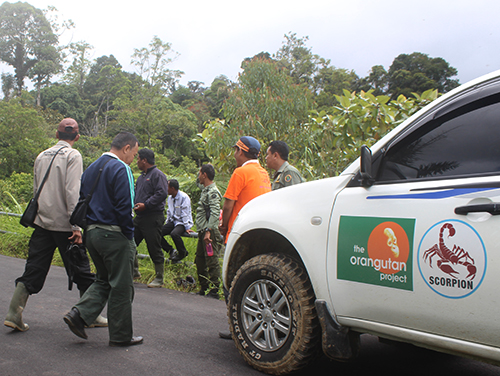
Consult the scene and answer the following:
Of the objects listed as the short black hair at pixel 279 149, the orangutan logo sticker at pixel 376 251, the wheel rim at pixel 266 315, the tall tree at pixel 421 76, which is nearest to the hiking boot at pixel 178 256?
the short black hair at pixel 279 149

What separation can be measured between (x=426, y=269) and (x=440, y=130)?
87cm

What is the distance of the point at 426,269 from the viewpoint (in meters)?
2.59

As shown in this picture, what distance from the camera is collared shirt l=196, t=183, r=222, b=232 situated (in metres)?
6.35

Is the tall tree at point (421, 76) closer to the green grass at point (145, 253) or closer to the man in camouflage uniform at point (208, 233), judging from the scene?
the green grass at point (145, 253)

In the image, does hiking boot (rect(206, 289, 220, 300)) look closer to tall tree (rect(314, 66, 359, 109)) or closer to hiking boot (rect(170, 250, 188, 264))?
hiking boot (rect(170, 250, 188, 264))

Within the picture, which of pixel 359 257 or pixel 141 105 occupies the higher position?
pixel 141 105

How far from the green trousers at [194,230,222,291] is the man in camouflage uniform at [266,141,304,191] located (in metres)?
1.49

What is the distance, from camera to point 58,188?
4555 millimetres

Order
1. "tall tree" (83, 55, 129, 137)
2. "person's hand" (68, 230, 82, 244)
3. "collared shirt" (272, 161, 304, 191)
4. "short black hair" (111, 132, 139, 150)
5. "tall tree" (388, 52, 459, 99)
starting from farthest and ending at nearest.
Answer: "tall tree" (83, 55, 129, 137) < "tall tree" (388, 52, 459, 99) < "collared shirt" (272, 161, 304, 191) < "person's hand" (68, 230, 82, 244) < "short black hair" (111, 132, 139, 150)

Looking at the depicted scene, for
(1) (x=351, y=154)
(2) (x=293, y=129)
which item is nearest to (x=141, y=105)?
(2) (x=293, y=129)

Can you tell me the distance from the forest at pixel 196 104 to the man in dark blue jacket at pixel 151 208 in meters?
3.04

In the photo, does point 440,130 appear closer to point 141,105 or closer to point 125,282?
point 125,282

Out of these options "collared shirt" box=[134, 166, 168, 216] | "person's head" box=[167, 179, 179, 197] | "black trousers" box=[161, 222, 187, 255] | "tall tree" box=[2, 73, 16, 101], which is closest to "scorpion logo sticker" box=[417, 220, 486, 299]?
"collared shirt" box=[134, 166, 168, 216]

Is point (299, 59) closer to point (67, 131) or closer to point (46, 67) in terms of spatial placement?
point (46, 67)
